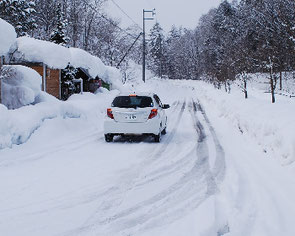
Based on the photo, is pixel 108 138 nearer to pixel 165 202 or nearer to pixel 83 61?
pixel 165 202

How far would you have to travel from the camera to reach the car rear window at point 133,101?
10609 mm

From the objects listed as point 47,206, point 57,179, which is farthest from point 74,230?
point 57,179

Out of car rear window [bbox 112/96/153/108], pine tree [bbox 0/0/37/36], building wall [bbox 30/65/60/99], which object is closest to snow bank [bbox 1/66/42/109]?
car rear window [bbox 112/96/153/108]

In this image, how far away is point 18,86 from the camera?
1370 centimetres

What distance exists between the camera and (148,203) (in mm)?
4922

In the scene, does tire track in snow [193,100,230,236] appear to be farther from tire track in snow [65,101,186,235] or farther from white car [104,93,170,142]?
white car [104,93,170,142]

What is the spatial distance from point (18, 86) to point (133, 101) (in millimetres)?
5889

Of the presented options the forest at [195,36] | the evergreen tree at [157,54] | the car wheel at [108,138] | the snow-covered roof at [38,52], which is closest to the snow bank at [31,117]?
the car wheel at [108,138]

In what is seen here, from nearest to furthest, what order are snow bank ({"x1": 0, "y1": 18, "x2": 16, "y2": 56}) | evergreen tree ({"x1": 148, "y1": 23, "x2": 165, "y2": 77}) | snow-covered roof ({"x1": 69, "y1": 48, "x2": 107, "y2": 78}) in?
snow bank ({"x1": 0, "y1": 18, "x2": 16, "y2": 56}), snow-covered roof ({"x1": 69, "y1": 48, "x2": 107, "y2": 78}), evergreen tree ({"x1": 148, "y1": 23, "x2": 165, "y2": 77})

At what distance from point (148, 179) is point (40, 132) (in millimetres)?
5780

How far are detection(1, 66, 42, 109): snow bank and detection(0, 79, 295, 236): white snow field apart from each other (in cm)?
204

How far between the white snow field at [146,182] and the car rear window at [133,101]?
126 centimetres

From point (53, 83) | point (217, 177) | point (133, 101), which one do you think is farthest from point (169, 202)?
point (53, 83)

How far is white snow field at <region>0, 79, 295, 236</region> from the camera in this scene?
4.13m
